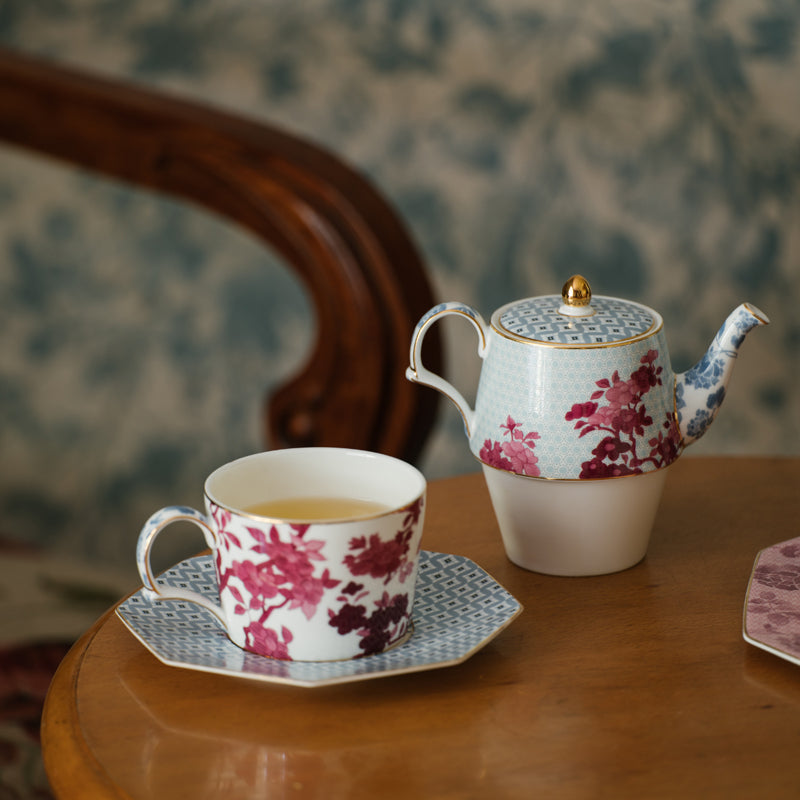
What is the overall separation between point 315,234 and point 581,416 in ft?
1.39

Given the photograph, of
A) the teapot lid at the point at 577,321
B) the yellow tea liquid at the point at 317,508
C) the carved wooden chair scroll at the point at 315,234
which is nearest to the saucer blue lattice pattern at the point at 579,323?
the teapot lid at the point at 577,321

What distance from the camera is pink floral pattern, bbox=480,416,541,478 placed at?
1.78 ft

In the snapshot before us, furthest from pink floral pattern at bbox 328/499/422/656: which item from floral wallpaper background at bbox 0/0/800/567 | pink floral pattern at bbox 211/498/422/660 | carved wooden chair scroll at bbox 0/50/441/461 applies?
floral wallpaper background at bbox 0/0/800/567

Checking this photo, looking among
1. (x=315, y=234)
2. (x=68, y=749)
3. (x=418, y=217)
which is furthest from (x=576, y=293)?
(x=418, y=217)

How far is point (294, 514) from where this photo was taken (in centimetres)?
50

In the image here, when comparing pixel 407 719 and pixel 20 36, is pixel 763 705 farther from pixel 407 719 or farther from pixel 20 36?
pixel 20 36

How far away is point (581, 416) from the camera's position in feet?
1.75

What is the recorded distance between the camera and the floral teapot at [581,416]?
534 millimetres

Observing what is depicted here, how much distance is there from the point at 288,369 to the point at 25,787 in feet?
2.29

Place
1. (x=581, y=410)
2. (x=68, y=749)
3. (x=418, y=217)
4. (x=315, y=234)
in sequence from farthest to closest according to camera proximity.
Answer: (x=418, y=217), (x=315, y=234), (x=581, y=410), (x=68, y=749)

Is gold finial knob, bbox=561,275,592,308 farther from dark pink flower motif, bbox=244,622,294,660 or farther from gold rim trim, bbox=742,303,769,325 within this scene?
dark pink flower motif, bbox=244,622,294,660

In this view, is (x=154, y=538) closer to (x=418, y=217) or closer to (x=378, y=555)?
(x=378, y=555)

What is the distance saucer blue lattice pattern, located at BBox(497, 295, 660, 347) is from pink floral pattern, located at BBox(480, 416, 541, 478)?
4 cm

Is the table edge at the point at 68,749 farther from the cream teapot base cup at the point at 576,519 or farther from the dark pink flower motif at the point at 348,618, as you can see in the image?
the cream teapot base cup at the point at 576,519
